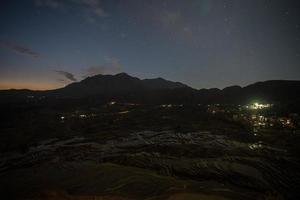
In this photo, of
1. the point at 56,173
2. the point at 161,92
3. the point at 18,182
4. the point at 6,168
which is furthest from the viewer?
the point at 161,92

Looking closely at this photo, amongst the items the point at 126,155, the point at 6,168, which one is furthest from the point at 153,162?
the point at 6,168

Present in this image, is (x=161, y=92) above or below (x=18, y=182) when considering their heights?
above

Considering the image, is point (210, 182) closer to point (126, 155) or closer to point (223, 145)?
point (126, 155)

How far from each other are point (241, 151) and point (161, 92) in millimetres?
95647

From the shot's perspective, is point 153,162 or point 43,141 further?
point 43,141

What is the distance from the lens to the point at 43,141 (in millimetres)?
22031

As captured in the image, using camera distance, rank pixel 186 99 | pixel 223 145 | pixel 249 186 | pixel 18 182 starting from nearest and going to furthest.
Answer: pixel 249 186 < pixel 18 182 < pixel 223 145 < pixel 186 99

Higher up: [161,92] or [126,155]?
[161,92]

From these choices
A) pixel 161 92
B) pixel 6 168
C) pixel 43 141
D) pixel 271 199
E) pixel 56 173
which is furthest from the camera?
pixel 161 92

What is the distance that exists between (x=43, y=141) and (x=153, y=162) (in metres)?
14.6

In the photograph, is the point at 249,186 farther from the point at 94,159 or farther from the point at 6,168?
the point at 6,168

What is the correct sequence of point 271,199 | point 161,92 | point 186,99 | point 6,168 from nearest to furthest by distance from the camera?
point 271,199 < point 6,168 < point 186,99 < point 161,92

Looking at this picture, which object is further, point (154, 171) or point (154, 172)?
point (154, 171)

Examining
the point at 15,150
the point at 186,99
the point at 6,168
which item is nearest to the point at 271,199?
the point at 6,168
